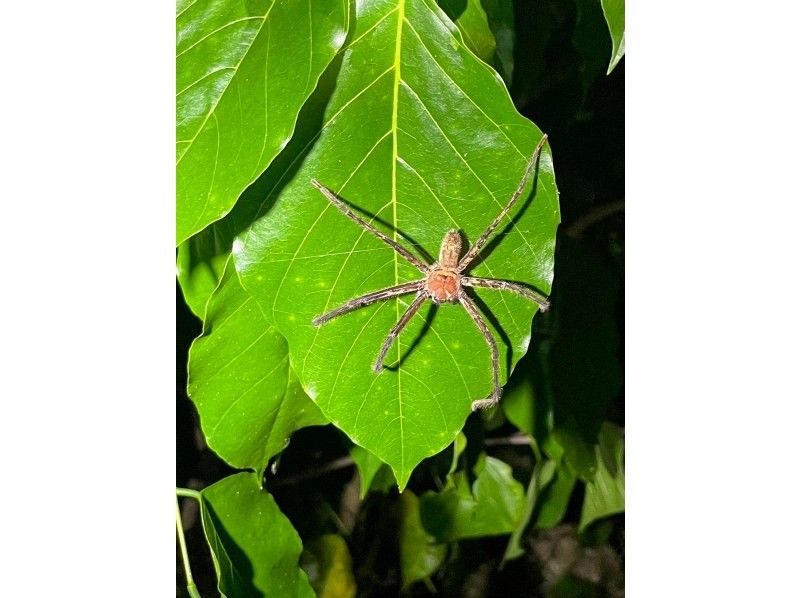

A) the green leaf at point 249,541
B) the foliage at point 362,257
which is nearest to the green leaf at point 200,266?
the foliage at point 362,257

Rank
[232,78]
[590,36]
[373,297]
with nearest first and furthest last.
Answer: [232,78], [373,297], [590,36]

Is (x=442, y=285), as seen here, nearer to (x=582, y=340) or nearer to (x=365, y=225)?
(x=365, y=225)

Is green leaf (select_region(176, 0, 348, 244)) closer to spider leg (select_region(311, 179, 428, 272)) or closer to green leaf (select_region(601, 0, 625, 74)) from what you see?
spider leg (select_region(311, 179, 428, 272))

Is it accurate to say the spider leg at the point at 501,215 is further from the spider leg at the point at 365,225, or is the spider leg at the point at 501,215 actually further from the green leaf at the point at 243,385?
the green leaf at the point at 243,385

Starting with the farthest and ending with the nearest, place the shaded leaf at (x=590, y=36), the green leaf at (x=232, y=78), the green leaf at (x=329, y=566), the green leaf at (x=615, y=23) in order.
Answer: the green leaf at (x=329, y=566)
the shaded leaf at (x=590, y=36)
the green leaf at (x=615, y=23)
the green leaf at (x=232, y=78)

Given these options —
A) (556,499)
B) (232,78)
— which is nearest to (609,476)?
(556,499)
